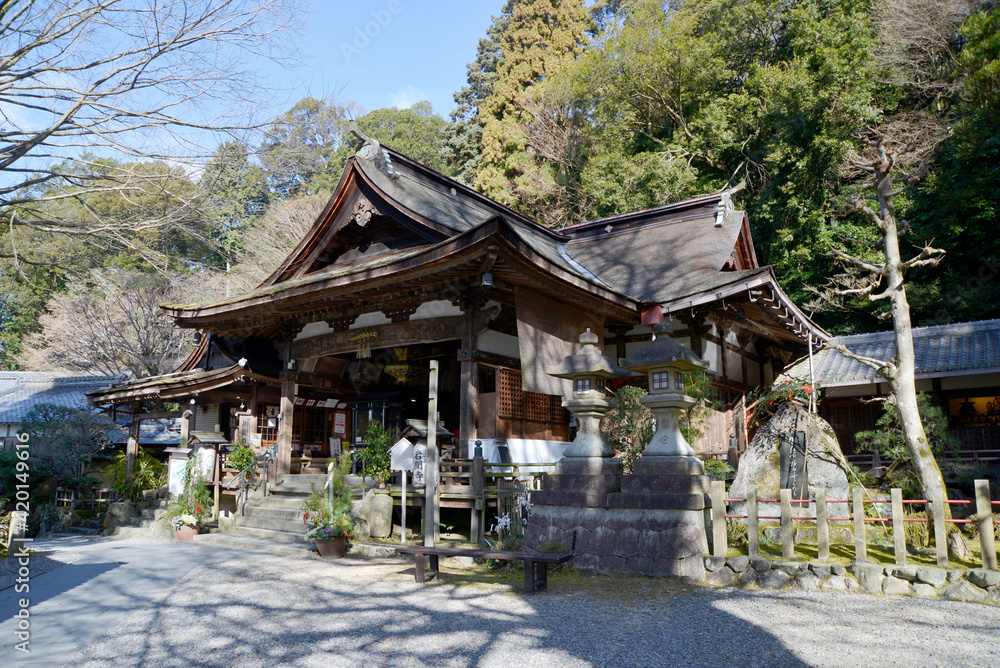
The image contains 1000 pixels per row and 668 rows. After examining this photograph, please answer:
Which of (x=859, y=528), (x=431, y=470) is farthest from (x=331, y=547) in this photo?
(x=859, y=528)

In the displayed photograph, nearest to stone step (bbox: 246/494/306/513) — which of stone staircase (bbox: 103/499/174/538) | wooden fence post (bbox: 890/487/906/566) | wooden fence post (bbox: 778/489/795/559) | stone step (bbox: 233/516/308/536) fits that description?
stone step (bbox: 233/516/308/536)

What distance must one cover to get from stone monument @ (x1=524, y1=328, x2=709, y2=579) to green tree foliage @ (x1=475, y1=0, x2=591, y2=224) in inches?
886

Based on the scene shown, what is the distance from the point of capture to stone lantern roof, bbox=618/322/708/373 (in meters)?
7.54

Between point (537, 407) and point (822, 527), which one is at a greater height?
point (537, 407)

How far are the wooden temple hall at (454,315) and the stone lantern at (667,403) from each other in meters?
2.46

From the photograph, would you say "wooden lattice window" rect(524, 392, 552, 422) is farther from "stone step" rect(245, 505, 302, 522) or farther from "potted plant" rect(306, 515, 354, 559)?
"stone step" rect(245, 505, 302, 522)

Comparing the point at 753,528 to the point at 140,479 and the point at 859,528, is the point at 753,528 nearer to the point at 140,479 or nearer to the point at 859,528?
the point at 859,528

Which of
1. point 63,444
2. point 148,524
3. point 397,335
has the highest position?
point 397,335

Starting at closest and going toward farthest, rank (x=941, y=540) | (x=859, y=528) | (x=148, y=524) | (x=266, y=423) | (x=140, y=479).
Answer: (x=941, y=540)
(x=859, y=528)
(x=148, y=524)
(x=140, y=479)
(x=266, y=423)

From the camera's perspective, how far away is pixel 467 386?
10617 millimetres

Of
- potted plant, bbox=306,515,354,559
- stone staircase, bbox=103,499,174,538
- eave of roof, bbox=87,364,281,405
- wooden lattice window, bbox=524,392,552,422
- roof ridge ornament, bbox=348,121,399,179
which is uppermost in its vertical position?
roof ridge ornament, bbox=348,121,399,179

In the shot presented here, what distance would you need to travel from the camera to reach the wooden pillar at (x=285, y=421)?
14.0 meters

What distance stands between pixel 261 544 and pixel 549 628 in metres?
7.59

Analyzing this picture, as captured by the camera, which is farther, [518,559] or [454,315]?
[454,315]
